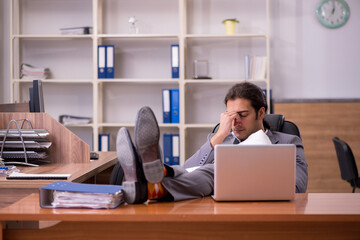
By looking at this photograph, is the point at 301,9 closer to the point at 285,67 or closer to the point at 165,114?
the point at 285,67

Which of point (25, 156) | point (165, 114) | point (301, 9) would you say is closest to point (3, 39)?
point (165, 114)

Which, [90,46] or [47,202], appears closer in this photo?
[47,202]

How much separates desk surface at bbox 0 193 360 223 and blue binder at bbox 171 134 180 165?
3.00 metres

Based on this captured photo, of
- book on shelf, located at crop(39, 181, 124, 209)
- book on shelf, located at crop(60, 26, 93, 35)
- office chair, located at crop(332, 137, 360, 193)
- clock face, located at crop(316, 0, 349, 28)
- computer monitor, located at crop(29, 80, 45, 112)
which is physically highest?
clock face, located at crop(316, 0, 349, 28)

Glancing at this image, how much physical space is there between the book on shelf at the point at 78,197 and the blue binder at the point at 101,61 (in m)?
3.11

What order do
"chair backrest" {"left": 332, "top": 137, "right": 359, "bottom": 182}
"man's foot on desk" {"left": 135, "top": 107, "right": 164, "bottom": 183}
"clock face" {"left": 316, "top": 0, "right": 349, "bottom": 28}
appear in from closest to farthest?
1. "man's foot on desk" {"left": 135, "top": 107, "right": 164, "bottom": 183}
2. "chair backrest" {"left": 332, "top": 137, "right": 359, "bottom": 182}
3. "clock face" {"left": 316, "top": 0, "right": 349, "bottom": 28}

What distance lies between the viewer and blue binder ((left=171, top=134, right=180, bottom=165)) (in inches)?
177

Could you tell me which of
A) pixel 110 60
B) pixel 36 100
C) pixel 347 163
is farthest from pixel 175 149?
pixel 36 100

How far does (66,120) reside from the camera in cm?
466

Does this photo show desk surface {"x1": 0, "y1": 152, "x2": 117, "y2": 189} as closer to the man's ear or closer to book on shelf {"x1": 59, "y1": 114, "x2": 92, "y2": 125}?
the man's ear

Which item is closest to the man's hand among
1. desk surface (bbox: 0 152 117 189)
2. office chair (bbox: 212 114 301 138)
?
office chair (bbox: 212 114 301 138)

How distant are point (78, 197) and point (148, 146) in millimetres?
259

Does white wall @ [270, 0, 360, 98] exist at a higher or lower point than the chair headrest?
higher

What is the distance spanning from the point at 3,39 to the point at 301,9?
2956mm
